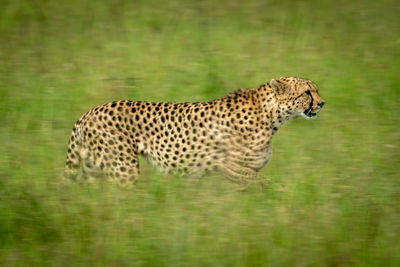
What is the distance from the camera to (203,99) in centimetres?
925

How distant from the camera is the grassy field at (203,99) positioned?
5.69 m

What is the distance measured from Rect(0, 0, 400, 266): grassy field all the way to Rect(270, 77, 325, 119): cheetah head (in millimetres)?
598

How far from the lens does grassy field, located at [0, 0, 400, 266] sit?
569cm

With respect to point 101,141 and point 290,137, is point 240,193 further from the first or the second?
point 290,137

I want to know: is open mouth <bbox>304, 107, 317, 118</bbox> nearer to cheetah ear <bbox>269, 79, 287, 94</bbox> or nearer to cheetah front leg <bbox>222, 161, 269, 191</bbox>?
cheetah ear <bbox>269, 79, 287, 94</bbox>

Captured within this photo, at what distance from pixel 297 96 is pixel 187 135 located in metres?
1.12

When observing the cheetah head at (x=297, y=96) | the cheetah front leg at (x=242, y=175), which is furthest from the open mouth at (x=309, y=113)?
the cheetah front leg at (x=242, y=175)

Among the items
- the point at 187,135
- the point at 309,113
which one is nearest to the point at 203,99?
the point at 187,135

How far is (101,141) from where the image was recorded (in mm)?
6961

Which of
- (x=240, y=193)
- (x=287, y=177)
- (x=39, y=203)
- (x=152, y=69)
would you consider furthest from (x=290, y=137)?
(x=39, y=203)

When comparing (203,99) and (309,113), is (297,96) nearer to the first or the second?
(309,113)

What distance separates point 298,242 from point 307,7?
265 inches

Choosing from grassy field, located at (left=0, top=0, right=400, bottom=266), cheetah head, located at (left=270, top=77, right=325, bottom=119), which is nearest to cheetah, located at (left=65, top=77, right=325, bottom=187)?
cheetah head, located at (left=270, top=77, right=325, bottom=119)

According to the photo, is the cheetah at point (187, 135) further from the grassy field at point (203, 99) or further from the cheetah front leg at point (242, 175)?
the grassy field at point (203, 99)
